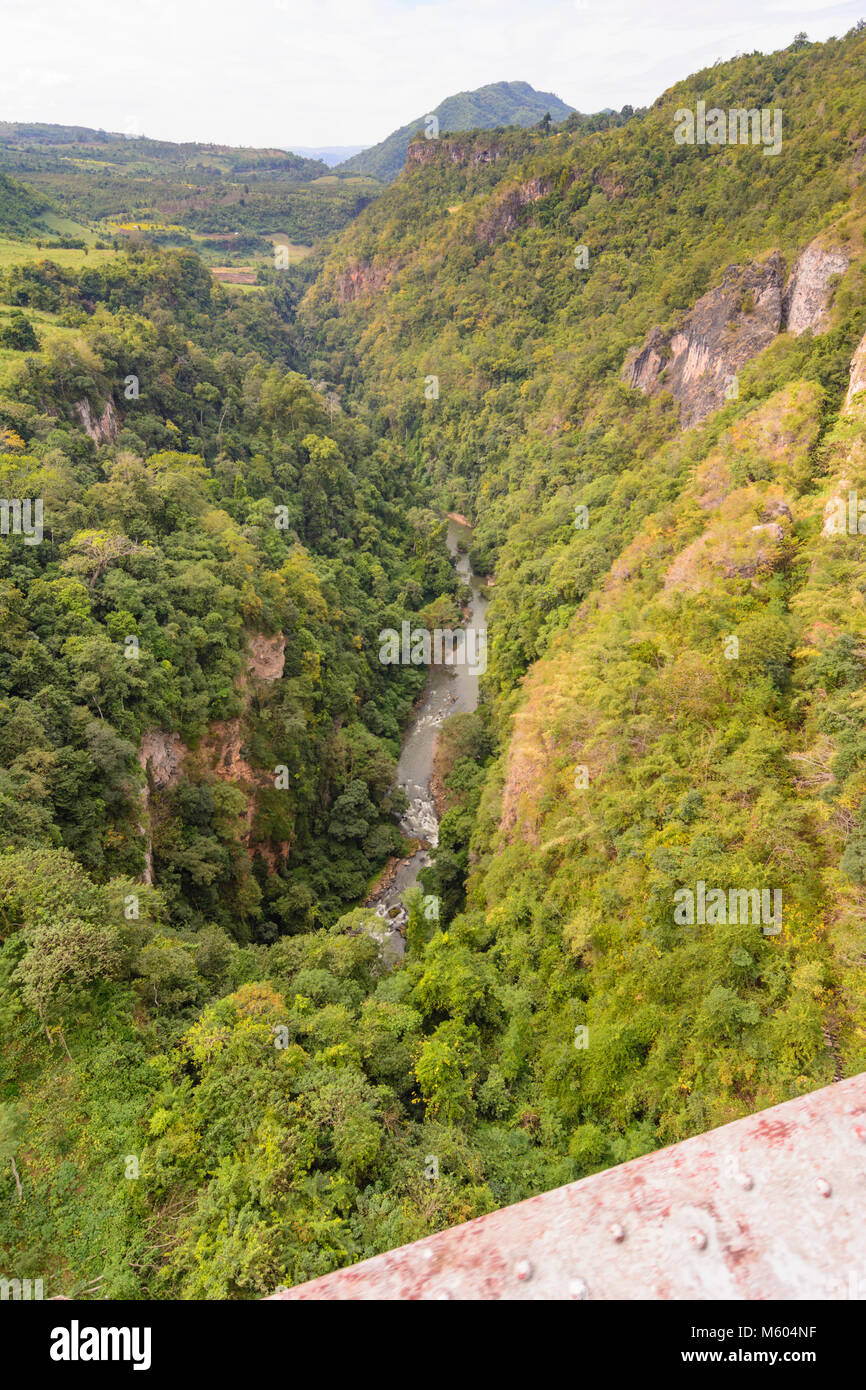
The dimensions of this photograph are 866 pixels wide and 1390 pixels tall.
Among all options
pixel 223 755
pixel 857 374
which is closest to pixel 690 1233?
pixel 223 755

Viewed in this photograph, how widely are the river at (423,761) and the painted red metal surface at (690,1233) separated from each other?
85.5 ft

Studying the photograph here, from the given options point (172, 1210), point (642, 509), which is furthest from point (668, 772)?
point (642, 509)

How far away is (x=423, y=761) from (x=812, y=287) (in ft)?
129

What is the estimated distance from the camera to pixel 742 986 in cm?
1791

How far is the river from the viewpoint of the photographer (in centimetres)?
3878

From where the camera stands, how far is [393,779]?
44719 mm

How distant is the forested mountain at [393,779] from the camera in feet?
49.2

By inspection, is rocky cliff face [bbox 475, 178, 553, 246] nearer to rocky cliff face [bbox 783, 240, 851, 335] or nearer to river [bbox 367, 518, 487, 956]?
river [bbox 367, 518, 487, 956]

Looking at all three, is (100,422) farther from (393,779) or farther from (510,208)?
(510,208)

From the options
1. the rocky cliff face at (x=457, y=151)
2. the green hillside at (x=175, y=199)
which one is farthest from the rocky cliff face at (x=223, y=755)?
the rocky cliff face at (x=457, y=151)

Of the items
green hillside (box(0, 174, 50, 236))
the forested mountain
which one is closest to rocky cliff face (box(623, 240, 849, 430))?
the forested mountain

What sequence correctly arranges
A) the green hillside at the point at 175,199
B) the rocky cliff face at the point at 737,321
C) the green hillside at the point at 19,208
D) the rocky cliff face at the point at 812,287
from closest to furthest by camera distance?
the rocky cliff face at the point at 812,287 → the rocky cliff face at the point at 737,321 → the green hillside at the point at 19,208 → the green hillside at the point at 175,199

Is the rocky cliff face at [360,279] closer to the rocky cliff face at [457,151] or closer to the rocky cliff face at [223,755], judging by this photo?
the rocky cliff face at [457,151]

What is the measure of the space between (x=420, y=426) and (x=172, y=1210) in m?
108
